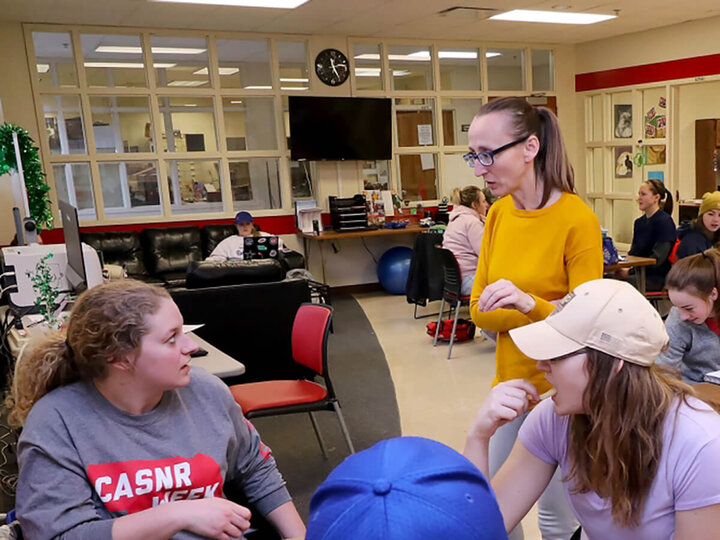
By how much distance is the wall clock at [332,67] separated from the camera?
8.09m

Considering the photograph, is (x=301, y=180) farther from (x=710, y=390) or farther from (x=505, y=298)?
(x=505, y=298)

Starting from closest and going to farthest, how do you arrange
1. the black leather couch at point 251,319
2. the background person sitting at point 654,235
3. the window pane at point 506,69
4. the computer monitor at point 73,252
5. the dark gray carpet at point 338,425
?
the computer monitor at point 73,252 < the dark gray carpet at point 338,425 < the black leather couch at point 251,319 < the background person sitting at point 654,235 < the window pane at point 506,69

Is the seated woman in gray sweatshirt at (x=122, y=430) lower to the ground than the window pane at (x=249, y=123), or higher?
lower

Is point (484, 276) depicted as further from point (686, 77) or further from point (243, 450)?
point (686, 77)

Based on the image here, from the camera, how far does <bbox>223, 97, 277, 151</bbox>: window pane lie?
8086 millimetres

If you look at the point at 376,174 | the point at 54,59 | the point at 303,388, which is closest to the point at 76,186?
the point at 54,59

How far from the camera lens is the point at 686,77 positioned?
824 centimetres

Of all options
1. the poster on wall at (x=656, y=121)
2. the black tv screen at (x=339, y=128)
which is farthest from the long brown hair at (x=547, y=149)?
the poster on wall at (x=656, y=121)

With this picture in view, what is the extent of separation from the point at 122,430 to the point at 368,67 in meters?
7.72

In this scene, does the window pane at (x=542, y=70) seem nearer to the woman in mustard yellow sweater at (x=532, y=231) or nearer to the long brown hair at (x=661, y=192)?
the long brown hair at (x=661, y=192)

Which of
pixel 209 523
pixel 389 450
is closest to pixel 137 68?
pixel 209 523

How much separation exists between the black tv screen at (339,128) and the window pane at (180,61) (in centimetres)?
123

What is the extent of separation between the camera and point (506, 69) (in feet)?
31.4

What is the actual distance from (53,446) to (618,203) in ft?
30.3
